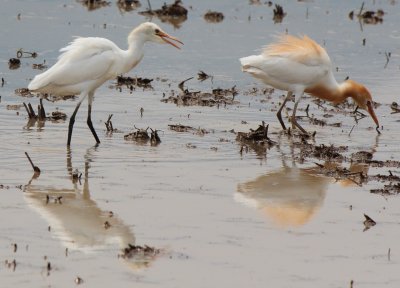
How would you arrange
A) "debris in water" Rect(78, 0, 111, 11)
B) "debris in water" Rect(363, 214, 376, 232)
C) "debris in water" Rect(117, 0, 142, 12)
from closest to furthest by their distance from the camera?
"debris in water" Rect(363, 214, 376, 232) → "debris in water" Rect(78, 0, 111, 11) → "debris in water" Rect(117, 0, 142, 12)

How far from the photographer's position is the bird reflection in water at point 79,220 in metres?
8.58

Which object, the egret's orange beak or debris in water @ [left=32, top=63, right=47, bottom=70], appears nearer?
the egret's orange beak

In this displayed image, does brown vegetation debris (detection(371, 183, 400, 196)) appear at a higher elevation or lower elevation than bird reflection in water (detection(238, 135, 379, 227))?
higher

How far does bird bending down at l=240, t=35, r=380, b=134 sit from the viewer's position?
49.0 ft

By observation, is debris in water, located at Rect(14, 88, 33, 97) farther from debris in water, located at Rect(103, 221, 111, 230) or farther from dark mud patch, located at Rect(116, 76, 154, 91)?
debris in water, located at Rect(103, 221, 111, 230)

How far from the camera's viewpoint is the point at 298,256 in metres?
8.68

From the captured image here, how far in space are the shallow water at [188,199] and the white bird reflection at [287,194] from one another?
0.8 inches

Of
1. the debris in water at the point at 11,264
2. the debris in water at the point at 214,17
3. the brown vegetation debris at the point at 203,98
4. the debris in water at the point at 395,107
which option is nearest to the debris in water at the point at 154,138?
the brown vegetation debris at the point at 203,98

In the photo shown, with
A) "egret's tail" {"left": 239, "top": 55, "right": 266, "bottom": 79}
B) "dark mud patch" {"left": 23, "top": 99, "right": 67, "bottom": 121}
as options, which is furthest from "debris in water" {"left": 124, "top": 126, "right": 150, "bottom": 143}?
"egret's tail" {"left": 239, "top": 55, "right": 266, "bottom": 79}

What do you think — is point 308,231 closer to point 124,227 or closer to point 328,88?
point 124,227

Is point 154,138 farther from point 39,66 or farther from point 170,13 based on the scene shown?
point 170,13

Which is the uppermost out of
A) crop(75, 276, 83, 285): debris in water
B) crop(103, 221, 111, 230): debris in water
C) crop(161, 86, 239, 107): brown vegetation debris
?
crop(75, 276, 83, 285): debris in water

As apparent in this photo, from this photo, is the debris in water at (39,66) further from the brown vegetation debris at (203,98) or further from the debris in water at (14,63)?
the brown vegetation debris at (203,98)

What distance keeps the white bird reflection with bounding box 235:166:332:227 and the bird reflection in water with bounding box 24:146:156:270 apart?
145 centimetres
